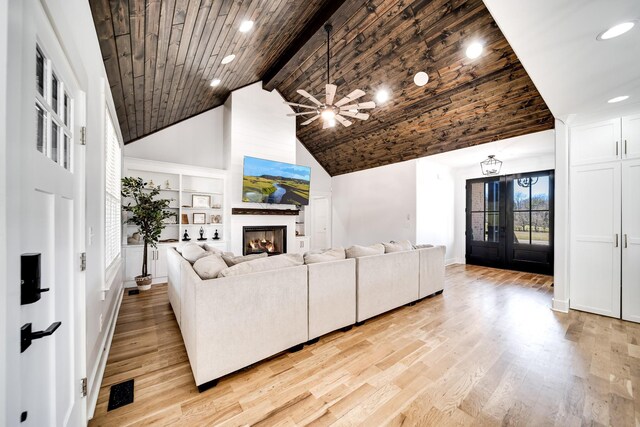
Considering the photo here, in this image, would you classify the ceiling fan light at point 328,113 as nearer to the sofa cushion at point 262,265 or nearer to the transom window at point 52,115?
the sofa cushion at point 262,265

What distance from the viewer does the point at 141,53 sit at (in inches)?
97.9

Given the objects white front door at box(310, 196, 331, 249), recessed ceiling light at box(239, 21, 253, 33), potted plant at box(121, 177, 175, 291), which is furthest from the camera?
white front door at box(310, 196, 331, 249)

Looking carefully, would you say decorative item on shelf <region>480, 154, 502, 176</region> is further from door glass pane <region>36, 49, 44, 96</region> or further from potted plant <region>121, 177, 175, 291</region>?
potted plant <region>121, 177, 175, 291</region>

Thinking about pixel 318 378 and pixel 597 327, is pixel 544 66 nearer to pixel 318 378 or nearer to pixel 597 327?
pixel 597 327

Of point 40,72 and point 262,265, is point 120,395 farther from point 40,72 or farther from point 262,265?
point 40,72

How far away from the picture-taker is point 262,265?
2.10 metres

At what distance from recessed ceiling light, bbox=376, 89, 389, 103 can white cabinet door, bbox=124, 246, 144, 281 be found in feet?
16.8

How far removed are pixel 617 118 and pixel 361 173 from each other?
473 centimetres

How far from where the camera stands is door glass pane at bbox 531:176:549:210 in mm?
5285

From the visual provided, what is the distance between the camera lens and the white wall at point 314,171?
23.4 feet

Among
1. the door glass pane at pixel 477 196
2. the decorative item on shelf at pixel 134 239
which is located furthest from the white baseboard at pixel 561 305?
the decorative item on shelf at pixel 134 239

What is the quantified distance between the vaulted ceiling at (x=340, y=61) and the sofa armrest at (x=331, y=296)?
2.72m

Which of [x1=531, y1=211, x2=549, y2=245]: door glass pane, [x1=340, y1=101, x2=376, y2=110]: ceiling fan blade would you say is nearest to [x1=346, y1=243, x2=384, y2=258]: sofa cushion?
[x1=340, y1=101, x2=376, y2=110]: ceiling fan blade

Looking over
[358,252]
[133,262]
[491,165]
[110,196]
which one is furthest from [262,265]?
[491,165]
